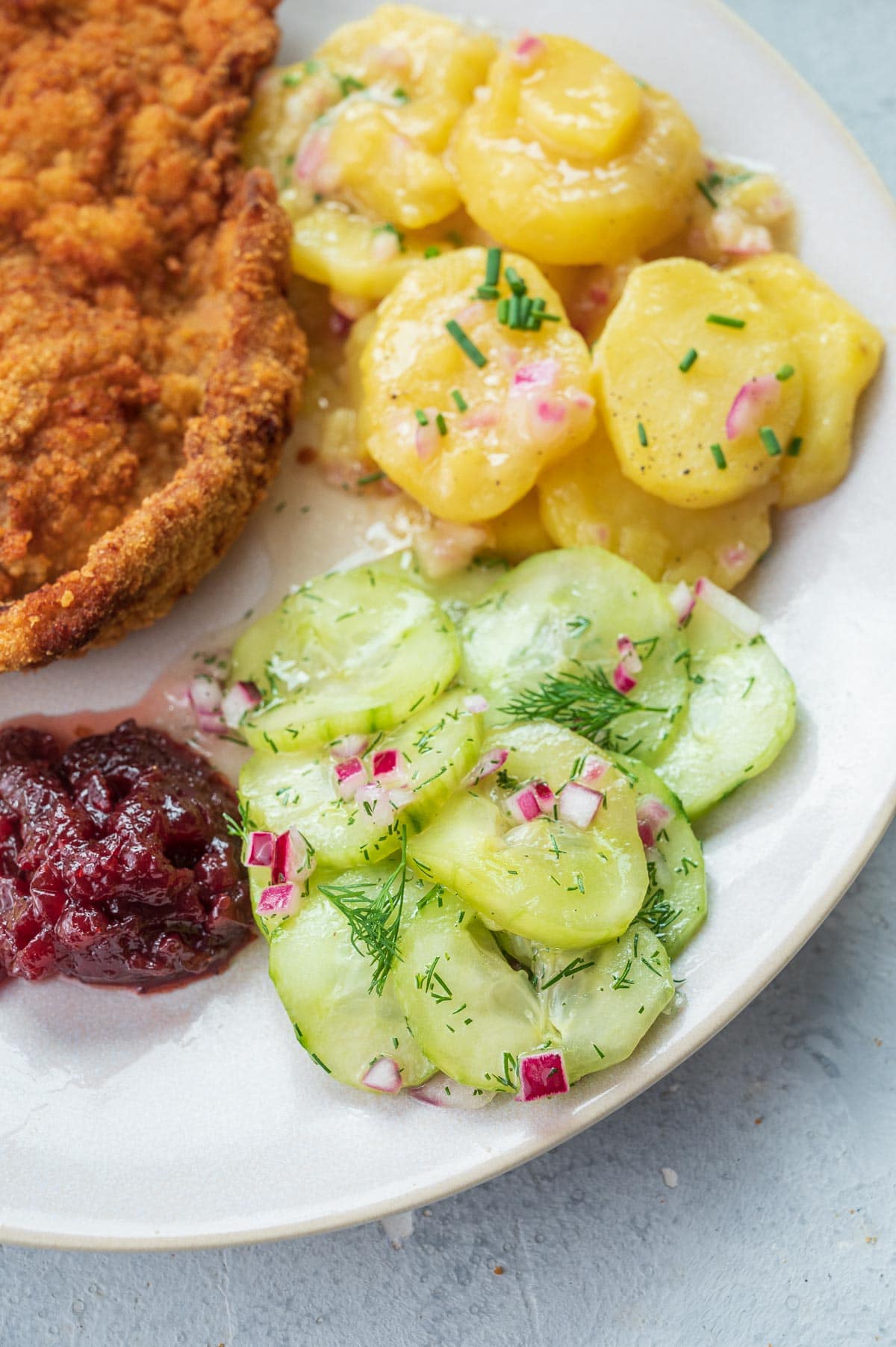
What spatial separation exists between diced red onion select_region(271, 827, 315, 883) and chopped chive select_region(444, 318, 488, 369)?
1.43 meters

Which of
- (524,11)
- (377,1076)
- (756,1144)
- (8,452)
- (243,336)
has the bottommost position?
(756,1144)

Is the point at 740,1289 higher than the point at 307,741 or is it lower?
lower

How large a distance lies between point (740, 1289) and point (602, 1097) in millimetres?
824

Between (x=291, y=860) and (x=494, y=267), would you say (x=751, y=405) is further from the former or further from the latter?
(x=291, y=860)

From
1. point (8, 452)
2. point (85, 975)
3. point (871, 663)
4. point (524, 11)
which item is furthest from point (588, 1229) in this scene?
point (524, 11)

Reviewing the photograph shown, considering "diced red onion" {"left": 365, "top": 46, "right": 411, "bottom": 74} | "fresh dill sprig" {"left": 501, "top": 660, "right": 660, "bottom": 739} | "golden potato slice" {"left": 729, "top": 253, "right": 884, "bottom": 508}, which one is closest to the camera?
"fresh dill sprig" {"left": 501, "top": 660, "right": 660, "bottom": 739}

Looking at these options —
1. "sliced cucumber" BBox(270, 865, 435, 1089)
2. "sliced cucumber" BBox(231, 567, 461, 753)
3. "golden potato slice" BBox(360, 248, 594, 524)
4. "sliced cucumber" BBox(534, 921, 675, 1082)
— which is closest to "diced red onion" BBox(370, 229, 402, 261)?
"golden potato slice" BBox(360, 248, 594, 524)

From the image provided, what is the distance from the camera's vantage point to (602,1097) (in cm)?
283

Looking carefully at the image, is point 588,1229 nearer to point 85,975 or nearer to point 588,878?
point 588,878

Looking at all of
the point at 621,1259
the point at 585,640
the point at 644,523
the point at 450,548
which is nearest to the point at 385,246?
the point at 450,548

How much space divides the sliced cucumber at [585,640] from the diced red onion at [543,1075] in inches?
33.2

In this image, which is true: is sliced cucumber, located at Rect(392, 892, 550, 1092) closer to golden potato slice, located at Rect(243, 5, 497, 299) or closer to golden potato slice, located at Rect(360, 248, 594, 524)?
golden potato slice, located at Rect(360, 248, 594, 524)

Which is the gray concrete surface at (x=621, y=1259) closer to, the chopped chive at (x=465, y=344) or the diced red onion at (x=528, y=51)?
the chopped chive at (x=465, y=344)

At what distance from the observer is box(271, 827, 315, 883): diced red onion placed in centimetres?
299
